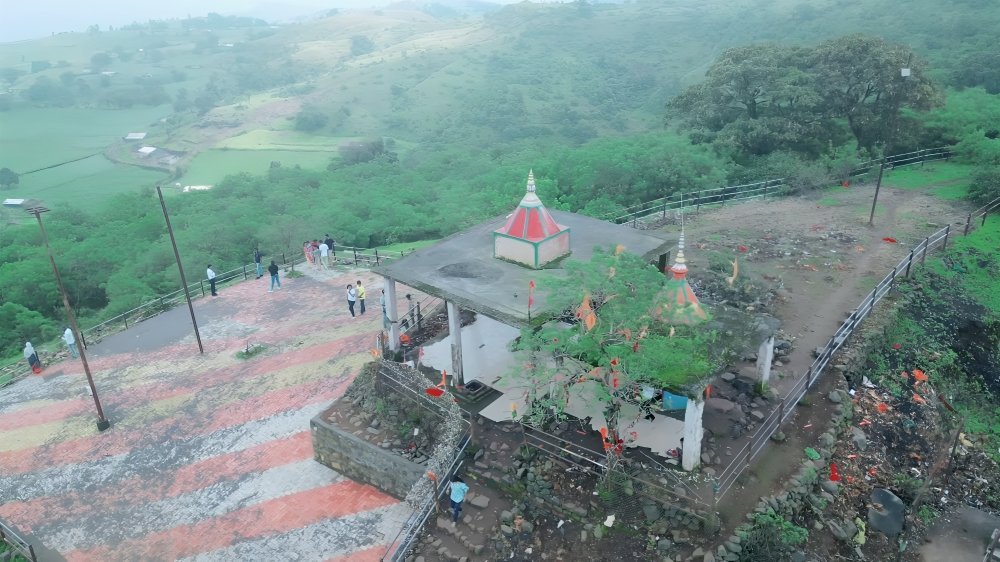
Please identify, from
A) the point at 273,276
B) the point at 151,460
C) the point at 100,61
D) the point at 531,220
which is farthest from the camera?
the point at 100,61

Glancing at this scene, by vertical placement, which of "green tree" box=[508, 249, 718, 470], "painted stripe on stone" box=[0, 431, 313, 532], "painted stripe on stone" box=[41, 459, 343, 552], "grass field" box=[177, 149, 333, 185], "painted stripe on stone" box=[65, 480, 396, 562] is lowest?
"grass field" box=[177, 149, 333, 185]

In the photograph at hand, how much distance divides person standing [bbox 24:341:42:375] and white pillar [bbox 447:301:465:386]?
1291cm

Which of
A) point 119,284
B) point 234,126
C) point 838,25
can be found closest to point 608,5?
point 838,25

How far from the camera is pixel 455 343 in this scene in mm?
15312

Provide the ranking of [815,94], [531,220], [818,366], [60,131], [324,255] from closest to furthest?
1. [818,366]
2. [531,220]
3. [324,255]
4. [815,94]
5. [60,131]

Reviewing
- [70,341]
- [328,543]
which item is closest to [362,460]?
[328,543]

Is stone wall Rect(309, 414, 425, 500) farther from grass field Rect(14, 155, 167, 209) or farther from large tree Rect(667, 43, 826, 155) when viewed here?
grass field Rect(14, 155, 167, 209)

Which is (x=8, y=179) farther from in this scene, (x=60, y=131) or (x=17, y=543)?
(x=17, y=543)

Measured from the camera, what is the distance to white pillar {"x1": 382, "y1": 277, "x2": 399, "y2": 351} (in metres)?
16.6

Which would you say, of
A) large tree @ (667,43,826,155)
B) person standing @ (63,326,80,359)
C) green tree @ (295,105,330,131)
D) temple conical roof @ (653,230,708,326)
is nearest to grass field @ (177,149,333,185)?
green tree @ (295,105,330,131)

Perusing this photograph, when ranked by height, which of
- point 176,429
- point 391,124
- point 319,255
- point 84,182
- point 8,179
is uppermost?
point 319,255

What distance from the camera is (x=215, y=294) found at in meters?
23.7

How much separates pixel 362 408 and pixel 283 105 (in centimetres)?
7610

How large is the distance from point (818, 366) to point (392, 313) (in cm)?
1033
